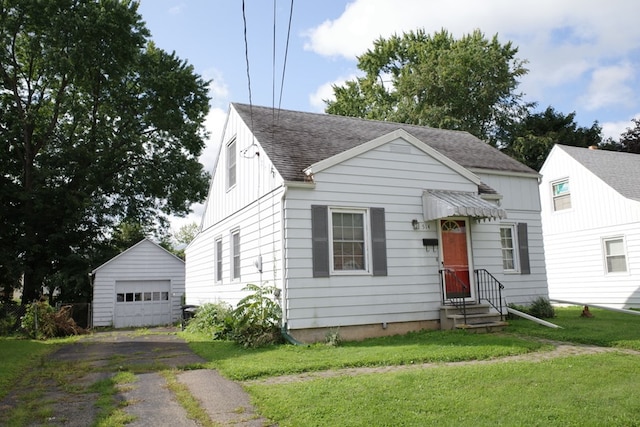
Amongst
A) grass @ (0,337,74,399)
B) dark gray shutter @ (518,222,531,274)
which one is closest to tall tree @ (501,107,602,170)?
dark gray shutter @ (518,222,531,274)

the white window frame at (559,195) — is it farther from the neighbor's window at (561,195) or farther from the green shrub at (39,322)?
the green shrub at (39,322)

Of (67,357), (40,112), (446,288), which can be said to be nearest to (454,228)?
(446,288)

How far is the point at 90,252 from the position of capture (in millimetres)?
24531

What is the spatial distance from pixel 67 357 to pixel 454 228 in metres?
8.68

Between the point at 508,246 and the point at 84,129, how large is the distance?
70.4 ft

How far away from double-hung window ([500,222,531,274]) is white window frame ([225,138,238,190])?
304 inches

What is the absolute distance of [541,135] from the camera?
34.0 meters

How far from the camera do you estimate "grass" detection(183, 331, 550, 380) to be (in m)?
7.46

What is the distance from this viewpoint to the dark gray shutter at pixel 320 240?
1005 cm

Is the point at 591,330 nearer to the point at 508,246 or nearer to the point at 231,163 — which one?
the point at 508,246

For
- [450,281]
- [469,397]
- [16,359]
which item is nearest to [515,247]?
[450,281]

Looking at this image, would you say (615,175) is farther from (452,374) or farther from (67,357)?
(67,357)

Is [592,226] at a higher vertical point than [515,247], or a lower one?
higher

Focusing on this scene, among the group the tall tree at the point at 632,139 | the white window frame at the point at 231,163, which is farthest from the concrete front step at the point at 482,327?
the tall tree at the point at 632,139
